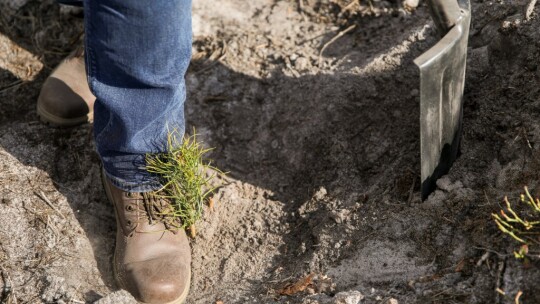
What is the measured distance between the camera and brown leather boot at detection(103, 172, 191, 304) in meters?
2.31

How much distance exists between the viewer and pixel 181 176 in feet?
7.58

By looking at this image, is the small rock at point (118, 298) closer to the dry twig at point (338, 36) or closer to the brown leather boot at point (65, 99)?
the brown leather boot at point (65, 99)

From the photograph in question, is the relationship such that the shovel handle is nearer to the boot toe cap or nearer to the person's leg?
the person's leg

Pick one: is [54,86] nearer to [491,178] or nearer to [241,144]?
[241,144]

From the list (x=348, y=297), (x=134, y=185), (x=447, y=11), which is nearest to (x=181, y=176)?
(x=134, y=185)

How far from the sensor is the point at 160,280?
230 centimetres

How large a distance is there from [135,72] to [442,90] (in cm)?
99

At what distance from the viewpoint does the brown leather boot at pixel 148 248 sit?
7.58 feet

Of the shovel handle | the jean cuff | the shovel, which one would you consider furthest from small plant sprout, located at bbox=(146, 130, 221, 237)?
the shovel handle

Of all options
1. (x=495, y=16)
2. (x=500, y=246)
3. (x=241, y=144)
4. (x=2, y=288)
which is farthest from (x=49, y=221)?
(x=495, y=16)

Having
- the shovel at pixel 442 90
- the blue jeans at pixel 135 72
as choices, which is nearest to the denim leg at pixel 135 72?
the blue jeans at pixel 135 72

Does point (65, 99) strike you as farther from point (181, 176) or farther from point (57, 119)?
point (181, 176)

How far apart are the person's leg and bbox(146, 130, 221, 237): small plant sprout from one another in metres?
0.03

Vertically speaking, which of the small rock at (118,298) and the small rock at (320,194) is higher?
the small rock at (320,194)
